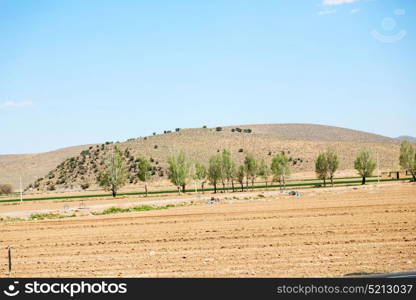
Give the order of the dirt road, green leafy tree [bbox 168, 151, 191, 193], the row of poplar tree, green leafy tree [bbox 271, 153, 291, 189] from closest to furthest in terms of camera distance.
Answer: the dirt road
the row of poplar tree
green leafy tree [bbox 168, 151, 191, 193]
green leafy tree [bbox 271, 153, 291, 189]

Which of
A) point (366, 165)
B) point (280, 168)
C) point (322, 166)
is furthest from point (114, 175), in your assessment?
point (366, 165)

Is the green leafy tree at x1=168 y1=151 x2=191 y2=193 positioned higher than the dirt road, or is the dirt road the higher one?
the green leafy tree at x1=168 y1=151 x2=191 y2=193

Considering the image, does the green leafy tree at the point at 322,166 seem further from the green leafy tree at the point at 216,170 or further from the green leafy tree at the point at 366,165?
the green leafy tree at the point at 216,170

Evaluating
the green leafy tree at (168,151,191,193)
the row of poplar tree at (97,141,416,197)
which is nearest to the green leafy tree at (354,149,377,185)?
the row of poplar tree at (97,141,416,197)

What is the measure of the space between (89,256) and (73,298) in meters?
12.4

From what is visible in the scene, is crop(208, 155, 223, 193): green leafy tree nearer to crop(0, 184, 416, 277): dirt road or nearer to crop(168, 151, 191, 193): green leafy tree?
crop(168, 151, 191, 193): green leafy tree

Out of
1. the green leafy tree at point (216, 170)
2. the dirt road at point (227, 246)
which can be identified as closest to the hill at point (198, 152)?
the green leafy tree at point (216, 170)

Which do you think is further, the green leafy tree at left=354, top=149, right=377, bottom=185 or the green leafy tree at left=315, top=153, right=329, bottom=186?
the green leafy tree at left=315, top=153, right=329, bottom=186

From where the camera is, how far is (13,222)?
50156 mm

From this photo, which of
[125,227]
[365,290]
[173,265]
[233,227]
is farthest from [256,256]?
[125,227]

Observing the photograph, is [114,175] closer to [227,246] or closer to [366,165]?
[366,165]

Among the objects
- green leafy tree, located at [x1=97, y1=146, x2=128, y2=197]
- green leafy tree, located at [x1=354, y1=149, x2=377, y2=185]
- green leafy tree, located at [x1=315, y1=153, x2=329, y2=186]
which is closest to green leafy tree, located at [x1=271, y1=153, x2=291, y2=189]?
green leafy tree, located at [x1=315, y1=153, x2=329, y2=186]

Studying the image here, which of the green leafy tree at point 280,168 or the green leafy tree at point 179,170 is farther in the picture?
the green leafy tree at point 280,168

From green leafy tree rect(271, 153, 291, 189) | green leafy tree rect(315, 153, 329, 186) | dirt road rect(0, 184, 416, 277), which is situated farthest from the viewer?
green leafy tree rect(271, 153, 291, 189)
